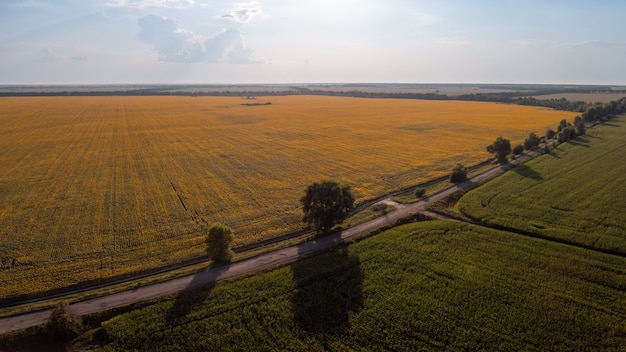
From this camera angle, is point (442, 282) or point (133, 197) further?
point (133, 197)

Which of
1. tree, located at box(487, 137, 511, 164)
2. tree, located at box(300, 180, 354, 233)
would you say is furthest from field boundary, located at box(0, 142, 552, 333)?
tree, located at box(487, 137, 511, 164)

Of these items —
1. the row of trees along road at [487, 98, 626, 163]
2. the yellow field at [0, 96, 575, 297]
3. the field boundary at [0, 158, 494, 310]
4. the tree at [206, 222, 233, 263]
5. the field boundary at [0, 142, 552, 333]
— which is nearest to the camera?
the field boundary at [0, 142, 552, 333]

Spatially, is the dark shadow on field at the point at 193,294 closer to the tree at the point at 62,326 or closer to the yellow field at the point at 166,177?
the yellow field at the point at 166,177

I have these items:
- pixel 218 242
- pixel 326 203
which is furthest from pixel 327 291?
pixel 326 203

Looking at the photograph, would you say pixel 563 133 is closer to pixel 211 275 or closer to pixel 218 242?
pixel 218 242

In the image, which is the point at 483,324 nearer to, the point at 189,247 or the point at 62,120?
the point at 189,247

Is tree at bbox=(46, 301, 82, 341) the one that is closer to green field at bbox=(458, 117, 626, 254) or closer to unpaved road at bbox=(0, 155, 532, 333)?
unpaved road at bbox=(0, 155, 532, 333)

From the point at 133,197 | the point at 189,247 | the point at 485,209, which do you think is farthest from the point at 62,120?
the point at 485,209
